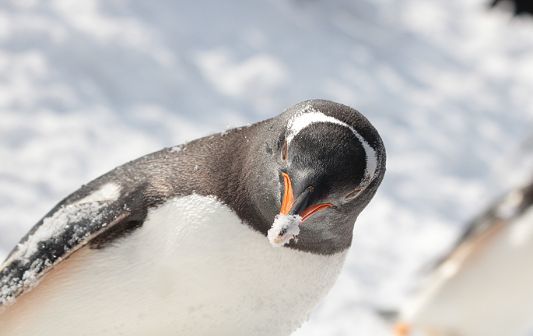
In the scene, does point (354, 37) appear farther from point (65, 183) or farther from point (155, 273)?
point (155, 273)

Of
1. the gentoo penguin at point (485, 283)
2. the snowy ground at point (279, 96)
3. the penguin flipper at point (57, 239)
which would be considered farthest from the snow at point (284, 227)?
the gentoo penguin at point (485, 283)

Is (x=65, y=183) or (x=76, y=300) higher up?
(x=65, y=183)

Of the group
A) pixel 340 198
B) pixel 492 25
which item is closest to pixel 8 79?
pixel 340 198

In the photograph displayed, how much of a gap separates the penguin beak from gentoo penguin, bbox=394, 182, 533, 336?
1947 mm

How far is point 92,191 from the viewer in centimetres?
165

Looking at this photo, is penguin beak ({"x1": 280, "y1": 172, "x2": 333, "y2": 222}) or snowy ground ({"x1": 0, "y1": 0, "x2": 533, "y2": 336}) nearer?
penguin beak ({"x1": 280, "y1": 172, "x2": 333, "y2": 222})

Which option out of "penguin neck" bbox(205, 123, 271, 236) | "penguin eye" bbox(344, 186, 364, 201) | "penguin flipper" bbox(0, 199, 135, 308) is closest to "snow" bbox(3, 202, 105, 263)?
"penguin flipper" bbox(0, 199, 135, 308)

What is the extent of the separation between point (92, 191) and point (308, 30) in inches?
165

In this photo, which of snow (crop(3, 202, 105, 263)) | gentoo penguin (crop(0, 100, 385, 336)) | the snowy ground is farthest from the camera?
the snowy ground

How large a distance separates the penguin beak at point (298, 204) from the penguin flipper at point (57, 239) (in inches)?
13.3

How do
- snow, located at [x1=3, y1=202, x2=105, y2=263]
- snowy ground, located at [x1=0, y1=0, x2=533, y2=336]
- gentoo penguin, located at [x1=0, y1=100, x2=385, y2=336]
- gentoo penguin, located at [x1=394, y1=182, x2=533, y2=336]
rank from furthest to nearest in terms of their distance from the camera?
snowy ground, located at [x1=0, y1=0, x2=533, y2=336], gentoo penguin, located at [x1=394, y1=182, x2=533, y2=336], snow, located at [x1=3, y1=202, x2=105, y2=263], gentoo penguin, located at [x1=0, y1=100, x2=385, y2=336]

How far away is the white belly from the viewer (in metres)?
1.48

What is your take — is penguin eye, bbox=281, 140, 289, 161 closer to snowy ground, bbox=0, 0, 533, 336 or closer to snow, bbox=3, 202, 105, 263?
snow, bbox=3, 202, 105, 263

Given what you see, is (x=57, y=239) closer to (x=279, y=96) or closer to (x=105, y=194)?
(x=105, y=194)
